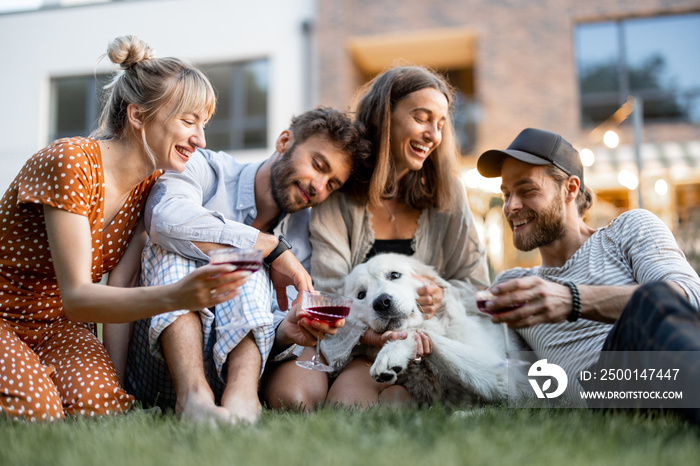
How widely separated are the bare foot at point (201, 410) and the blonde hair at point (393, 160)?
1.71m

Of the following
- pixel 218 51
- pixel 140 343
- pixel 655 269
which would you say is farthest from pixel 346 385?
pixel 218 51

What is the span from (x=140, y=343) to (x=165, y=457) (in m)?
1.35

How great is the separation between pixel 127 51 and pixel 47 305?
1.18m

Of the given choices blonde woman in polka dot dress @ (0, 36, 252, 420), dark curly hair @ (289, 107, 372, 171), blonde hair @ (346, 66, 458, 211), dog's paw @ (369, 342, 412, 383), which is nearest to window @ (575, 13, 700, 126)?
blonde hair @ (346, 66, 458, 211)

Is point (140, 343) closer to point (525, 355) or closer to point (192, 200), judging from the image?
point (192, 200)

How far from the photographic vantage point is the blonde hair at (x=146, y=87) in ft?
8.77

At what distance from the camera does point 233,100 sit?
45.6 feet

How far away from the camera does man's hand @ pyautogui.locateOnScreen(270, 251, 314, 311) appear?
2.79 metres

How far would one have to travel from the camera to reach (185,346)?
96.9 inches

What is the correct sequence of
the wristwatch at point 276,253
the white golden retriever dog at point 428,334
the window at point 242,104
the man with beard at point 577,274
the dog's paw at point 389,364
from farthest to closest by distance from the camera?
the window at point 242,104 → the wristwatch at point 276,253 → the white golden retriever dog at point 428,334 → the dog's paw at point 389,364 → the man with beard at point 577,274

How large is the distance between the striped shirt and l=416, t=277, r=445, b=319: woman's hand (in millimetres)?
521

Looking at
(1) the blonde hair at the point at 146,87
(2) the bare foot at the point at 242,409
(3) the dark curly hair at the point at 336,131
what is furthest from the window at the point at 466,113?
(2) the bare foot at the point at 242,409

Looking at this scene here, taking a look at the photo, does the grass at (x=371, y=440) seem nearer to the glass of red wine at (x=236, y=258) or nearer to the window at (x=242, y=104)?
the glass of red wine at (x=236, y=258)

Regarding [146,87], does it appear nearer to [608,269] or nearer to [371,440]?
[371,440]
